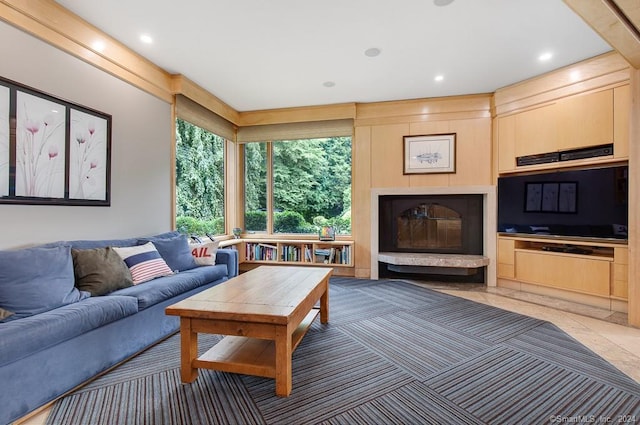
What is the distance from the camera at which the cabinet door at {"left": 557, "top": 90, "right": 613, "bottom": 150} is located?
336 cm

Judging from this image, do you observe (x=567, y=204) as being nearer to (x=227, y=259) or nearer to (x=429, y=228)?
(x=429, y=228)

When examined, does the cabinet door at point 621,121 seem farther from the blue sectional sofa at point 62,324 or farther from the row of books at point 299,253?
the blue sectional sofa at point 62,324

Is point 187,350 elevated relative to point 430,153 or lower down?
lower down

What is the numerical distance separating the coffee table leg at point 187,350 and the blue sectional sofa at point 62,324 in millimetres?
591

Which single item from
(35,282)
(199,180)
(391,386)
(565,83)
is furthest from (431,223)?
(35,282)

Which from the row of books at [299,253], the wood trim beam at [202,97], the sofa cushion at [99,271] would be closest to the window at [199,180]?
the wood trim beam at [202,97]

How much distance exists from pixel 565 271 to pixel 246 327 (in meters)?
3.84

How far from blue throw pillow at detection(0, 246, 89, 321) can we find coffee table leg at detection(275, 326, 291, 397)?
58.4 inches

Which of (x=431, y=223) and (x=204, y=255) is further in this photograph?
(x=431, y=223)

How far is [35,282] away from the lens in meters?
1.97

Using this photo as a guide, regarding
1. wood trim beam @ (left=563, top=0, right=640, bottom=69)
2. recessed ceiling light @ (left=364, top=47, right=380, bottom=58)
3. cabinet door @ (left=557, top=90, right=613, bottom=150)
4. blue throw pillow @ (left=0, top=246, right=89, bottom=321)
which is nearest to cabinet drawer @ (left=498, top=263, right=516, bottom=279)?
cabinet door @ (left=557, top=90, right=613, bottom=150)

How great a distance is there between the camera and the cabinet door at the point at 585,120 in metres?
3.36

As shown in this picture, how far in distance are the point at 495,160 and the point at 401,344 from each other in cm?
324

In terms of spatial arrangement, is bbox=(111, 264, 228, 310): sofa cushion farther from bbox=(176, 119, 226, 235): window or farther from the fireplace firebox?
the fireplace firebox
